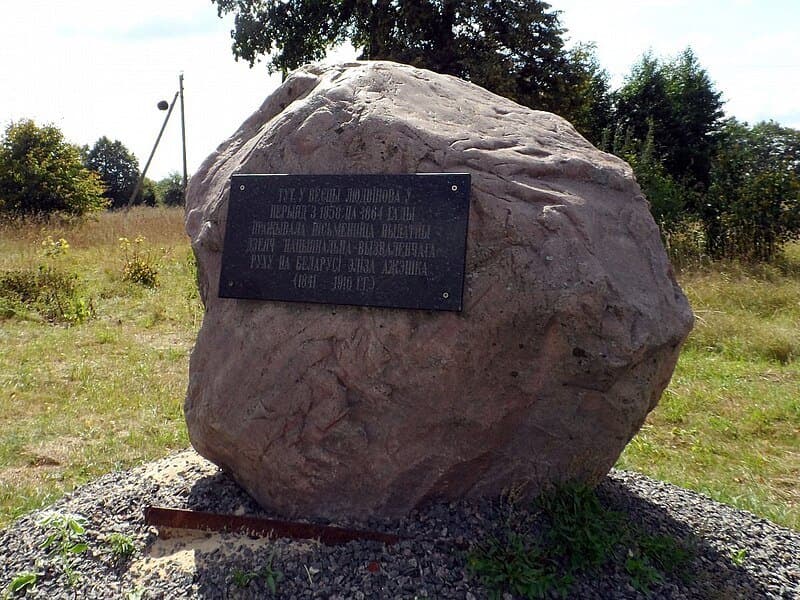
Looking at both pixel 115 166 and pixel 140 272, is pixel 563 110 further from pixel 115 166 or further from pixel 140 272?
pixel 115 166

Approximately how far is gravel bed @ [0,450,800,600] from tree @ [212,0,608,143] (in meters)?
Result: 10.7

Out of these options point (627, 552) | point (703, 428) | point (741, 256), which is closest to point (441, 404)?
point (627, 552)

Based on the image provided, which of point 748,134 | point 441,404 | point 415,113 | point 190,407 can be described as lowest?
point 190,407

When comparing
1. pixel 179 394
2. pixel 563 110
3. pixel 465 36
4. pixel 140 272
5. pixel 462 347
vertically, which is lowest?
pixel 179 394

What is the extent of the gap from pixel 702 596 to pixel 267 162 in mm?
2741

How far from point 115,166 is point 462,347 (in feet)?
97.4

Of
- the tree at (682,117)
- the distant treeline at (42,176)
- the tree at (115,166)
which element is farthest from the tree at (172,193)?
the tree at (682,117)

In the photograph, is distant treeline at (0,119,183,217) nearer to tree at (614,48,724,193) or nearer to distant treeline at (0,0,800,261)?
distant treeline at (0,0,800,261)

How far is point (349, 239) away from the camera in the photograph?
322 cm

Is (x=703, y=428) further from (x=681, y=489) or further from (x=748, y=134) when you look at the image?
(x=748, y=134)

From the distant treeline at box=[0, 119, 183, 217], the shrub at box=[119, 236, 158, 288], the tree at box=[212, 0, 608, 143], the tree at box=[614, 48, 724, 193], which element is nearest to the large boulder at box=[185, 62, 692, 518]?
the shrub at box=[119, 236, 158, 288]

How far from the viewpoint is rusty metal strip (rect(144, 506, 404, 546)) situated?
9.93 feet

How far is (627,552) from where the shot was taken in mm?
3066

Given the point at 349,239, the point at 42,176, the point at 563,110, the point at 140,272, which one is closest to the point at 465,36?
the point at 563,110
